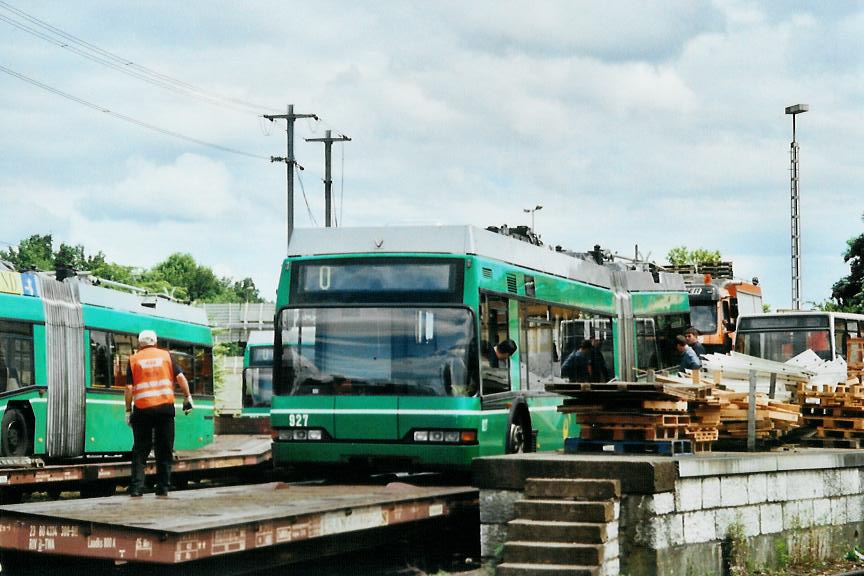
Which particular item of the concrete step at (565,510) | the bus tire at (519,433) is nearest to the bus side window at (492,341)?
the bus tire at (519,433)

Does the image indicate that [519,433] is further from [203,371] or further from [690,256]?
[690,256]

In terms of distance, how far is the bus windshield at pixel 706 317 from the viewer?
3747cm

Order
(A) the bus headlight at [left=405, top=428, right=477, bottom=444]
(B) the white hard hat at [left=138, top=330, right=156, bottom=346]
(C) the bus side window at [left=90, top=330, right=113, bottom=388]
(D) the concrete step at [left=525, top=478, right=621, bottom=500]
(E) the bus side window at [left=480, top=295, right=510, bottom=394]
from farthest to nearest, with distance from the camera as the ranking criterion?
(C) the bus side window at [left=90, top=330, right=113, bottom=388] → (E) the bus side window at [left=480, top=295, right=510, bottom=394] → (A) the bus headlight at [left=405, top=428, right=477, bottom=444] → (B) the white hard hat at [left=138, top=330, right=156, bottom=346] → (D) the concrete step at [left=525, top=478, right=621, bottom=500]

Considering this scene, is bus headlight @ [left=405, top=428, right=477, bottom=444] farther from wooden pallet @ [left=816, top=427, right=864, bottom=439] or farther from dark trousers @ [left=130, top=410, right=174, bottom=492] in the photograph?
wooden pallet @ [left=816, top=427, right=864, bottom=439]

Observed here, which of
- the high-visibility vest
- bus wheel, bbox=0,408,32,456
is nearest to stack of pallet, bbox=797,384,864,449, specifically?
the high-visibility vest

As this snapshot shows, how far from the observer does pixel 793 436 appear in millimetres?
18359

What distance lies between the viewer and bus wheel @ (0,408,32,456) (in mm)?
20641

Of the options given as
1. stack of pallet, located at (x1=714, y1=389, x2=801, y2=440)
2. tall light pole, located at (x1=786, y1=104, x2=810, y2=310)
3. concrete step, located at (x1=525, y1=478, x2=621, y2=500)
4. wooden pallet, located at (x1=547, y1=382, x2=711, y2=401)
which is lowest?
concrete step, located at (x1=525, y1=478, x2=621, y2=500)

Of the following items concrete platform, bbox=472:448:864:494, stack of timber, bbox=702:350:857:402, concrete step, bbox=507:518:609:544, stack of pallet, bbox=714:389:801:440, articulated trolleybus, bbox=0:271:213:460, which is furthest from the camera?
articulated trolleybus, bbox=0:271:213:460

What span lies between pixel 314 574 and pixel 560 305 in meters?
6.72

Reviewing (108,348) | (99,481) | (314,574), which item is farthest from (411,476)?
(108,348)

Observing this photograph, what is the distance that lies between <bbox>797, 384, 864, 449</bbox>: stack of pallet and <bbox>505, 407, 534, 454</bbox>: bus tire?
12.6 feet

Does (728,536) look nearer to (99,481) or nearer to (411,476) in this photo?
(411,476)

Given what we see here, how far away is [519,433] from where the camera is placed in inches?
650
